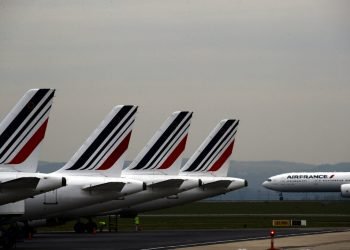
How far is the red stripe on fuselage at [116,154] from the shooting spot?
61.8m

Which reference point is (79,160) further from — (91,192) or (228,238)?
(228,238)

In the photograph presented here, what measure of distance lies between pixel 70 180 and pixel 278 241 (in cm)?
1296

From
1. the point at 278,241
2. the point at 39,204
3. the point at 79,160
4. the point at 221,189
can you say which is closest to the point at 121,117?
the point at 79,160

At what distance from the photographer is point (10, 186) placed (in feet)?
160

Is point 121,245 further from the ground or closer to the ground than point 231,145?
closer to the ground

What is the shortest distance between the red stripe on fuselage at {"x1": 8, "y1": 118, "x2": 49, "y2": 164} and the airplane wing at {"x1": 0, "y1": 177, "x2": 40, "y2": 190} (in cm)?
180

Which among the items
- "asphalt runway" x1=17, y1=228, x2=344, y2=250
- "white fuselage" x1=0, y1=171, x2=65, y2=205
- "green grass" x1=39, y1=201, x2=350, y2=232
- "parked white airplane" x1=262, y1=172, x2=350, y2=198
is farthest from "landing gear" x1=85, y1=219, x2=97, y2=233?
"parked white airplane" x1=262, y1=172, x2=350, y2=198

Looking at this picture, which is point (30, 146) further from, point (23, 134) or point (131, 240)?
point (131, 240)

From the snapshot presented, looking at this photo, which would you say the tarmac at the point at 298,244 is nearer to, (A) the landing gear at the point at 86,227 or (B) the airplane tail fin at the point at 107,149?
(B) the airplane tail fin at the point at 107,149

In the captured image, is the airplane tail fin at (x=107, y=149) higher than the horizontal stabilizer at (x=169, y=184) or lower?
higher

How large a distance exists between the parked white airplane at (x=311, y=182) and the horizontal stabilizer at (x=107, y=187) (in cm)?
11490

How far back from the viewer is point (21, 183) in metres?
48.5

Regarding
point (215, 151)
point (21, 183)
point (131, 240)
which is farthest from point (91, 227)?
point (21, 183)

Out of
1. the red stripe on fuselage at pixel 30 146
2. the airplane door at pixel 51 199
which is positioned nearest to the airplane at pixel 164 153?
the airplane door at pixel 51 199
